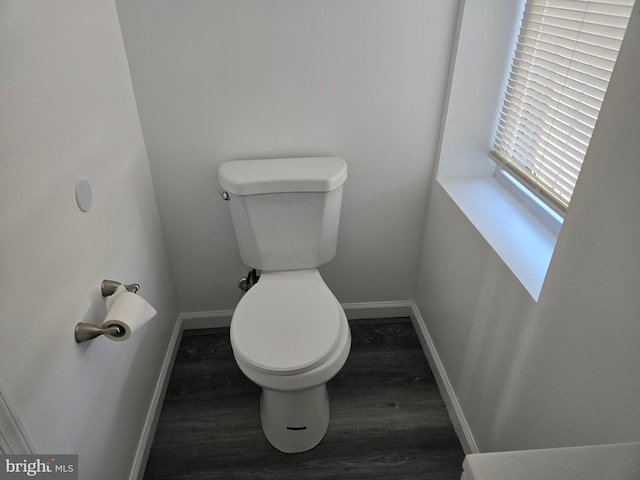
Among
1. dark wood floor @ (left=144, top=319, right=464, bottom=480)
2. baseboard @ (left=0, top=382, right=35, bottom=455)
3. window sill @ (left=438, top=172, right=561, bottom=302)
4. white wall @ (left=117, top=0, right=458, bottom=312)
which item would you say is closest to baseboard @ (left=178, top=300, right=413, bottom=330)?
dark wood floor @ (left=144, top=319, right=464, bottom=480)

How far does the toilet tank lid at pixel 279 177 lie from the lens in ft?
4.98

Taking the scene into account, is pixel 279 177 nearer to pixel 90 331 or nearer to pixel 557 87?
pixel 90 331

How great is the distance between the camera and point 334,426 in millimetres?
1628

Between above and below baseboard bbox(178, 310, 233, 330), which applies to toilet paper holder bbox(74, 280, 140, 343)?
above

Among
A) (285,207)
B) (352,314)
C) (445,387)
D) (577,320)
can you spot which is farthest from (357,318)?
(577,320)

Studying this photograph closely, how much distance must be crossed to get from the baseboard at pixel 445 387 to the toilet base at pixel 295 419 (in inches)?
18.8

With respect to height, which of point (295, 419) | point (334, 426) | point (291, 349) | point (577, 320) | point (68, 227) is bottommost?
point (334, 426)

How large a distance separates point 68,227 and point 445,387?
140 centimetres

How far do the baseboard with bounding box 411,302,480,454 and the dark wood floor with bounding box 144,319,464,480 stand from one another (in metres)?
0.03

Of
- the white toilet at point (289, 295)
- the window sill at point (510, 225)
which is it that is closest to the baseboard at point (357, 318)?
the white toilet at point (289, 295)

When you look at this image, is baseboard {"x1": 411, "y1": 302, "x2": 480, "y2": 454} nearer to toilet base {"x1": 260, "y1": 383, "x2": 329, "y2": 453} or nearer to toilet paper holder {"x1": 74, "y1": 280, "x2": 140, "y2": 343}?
toilet base {"x1": 260, "y1": 383, "x2": 329, "y2": 453}

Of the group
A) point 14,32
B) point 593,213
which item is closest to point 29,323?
point 14,32

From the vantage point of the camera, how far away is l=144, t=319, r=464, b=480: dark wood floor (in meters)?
1.49

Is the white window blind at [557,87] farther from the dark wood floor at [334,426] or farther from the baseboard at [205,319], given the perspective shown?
the baseboard at [205,319]
